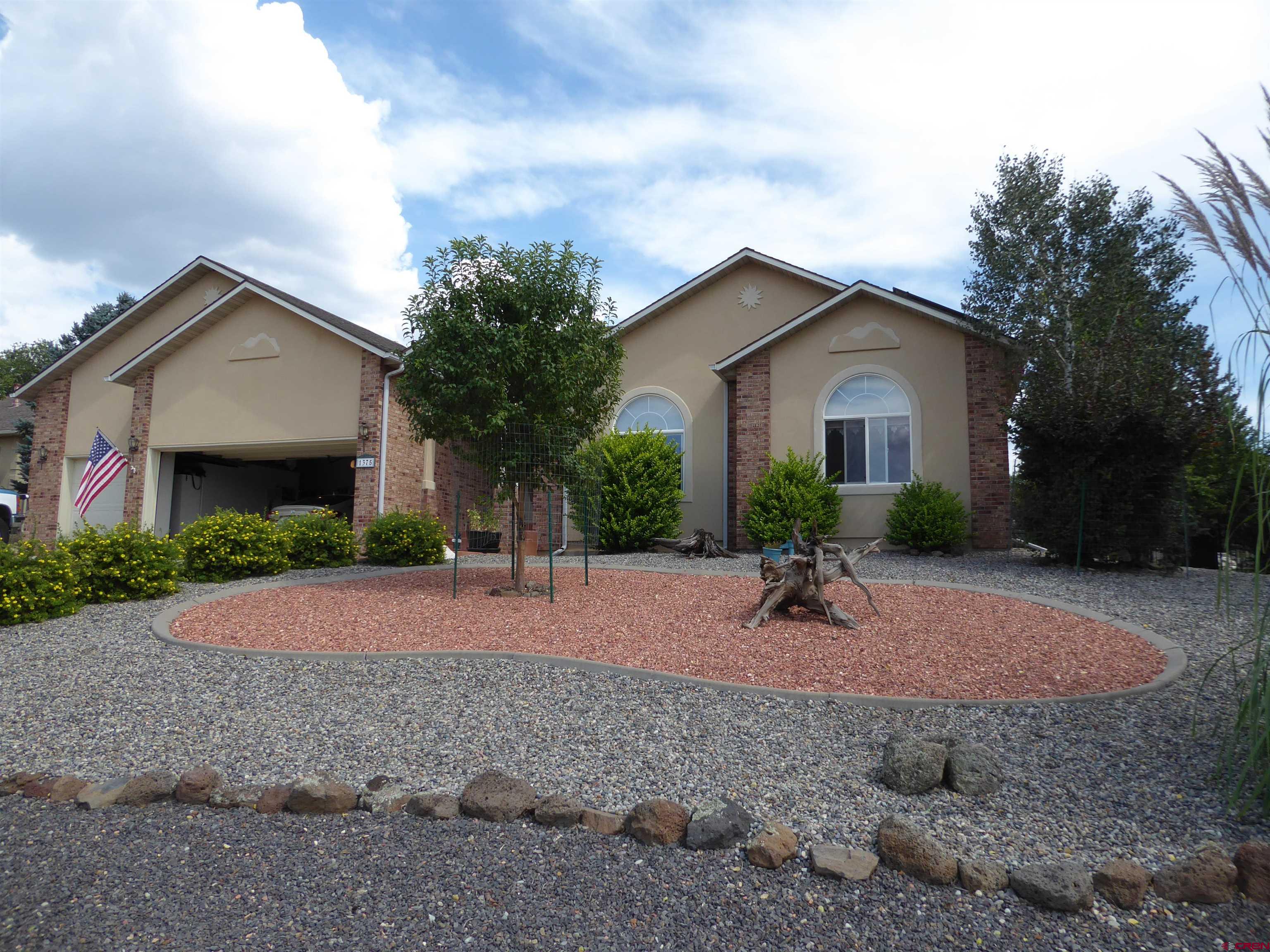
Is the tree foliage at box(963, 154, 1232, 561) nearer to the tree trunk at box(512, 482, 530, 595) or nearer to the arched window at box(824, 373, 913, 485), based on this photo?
the arched window at box(824, 373, 913, 485)

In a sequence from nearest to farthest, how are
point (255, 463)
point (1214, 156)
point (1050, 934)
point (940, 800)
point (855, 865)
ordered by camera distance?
1. point (1050, 934)
2. point (855, 865)
3. point (1214, 156)
4. point (940, 800)
5. point (255, 463)

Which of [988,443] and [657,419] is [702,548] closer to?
[657,419]

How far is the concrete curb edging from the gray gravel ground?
0.10 m

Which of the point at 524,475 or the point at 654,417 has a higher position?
the point at 654,417

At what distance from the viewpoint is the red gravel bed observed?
18.1ft

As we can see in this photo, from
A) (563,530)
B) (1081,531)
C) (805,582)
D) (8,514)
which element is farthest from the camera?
(563,530)

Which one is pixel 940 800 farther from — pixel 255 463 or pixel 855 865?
pixel 255 463

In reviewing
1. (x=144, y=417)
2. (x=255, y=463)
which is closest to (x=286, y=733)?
(x=144, y=417)

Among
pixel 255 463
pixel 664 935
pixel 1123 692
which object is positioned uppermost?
pixel 255 463

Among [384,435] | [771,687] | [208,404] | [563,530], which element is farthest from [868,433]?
[208,404]

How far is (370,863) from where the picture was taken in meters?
3.29

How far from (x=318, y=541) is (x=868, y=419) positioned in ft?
31.1

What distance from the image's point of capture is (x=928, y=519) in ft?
39.1

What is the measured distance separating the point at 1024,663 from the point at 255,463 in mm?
19266
